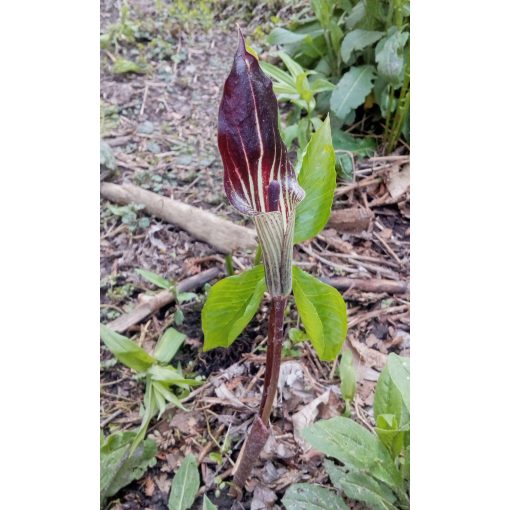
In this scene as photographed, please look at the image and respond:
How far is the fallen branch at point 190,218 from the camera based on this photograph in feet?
3.77

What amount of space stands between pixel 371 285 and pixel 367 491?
38 centimetres

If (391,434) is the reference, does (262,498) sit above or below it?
below

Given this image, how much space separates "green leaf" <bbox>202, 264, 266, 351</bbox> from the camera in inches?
32.8

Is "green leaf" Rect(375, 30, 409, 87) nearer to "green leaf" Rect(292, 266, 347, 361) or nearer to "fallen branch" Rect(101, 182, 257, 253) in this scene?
"fallen branch" Rect(101, 182, 257, 253)

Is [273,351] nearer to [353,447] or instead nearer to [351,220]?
[353,447]


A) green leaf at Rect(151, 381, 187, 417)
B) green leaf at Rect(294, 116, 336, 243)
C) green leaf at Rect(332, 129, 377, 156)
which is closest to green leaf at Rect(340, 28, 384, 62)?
green leaf at Rect(332, 129, 377, 156)

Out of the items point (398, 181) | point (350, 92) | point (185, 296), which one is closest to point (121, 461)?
point (185, 296)

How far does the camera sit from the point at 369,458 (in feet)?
2.69

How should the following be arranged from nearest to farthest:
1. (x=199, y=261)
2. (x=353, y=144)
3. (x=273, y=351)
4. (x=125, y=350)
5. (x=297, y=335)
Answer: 1. (x=273, y=351)
2. (x=125, y=350)
3. (x=297, y=335)
4. (x=199, y=261)
5. (x=353, y=144)

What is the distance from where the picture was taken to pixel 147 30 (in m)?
1.27

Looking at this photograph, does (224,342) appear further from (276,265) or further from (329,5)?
(329,5)
